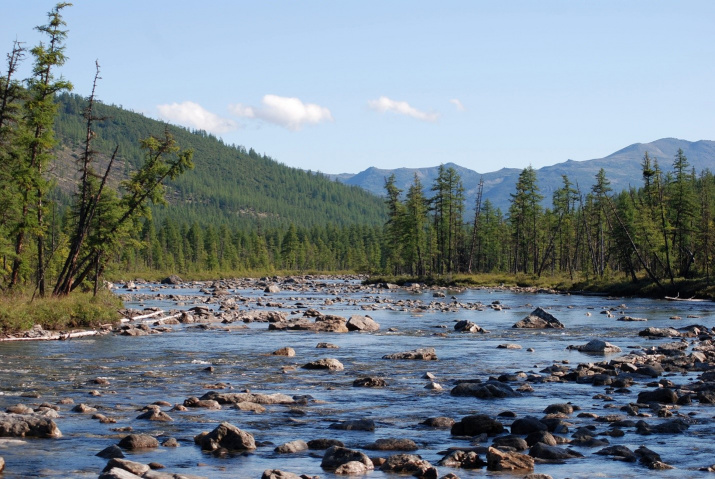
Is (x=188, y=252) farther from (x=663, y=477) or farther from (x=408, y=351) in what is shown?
(x=663, y=477)

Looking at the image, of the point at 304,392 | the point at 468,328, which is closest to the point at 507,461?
the point at 304,392

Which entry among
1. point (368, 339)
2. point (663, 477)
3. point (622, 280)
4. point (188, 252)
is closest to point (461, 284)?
point (622, 280)

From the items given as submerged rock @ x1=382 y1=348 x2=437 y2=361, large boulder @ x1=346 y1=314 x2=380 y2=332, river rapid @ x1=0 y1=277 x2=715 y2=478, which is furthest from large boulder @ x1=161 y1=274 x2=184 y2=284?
submerged rock @ x1=382 y1=348 x2=437 y2=361

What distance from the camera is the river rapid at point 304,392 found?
A: 12719 millimetres

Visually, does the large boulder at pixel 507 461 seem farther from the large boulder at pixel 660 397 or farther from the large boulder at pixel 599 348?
the large boulder at pixel 599 348

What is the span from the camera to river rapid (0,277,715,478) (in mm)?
12719

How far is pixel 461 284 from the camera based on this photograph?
311 ft

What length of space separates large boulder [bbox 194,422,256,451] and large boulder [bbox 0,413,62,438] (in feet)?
Result: 9.63

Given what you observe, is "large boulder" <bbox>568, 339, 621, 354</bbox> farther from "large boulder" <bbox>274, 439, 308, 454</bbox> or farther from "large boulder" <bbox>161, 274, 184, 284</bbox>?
"large boulder" <bbox>161, 274, 184, 284</bbox>

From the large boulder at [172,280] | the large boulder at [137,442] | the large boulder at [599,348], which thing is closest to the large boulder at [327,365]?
the large boulder at [599,348]

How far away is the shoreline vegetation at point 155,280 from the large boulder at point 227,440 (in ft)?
64.1

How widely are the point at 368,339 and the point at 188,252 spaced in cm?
14757

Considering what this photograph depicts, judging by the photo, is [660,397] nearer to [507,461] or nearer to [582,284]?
[507,461]

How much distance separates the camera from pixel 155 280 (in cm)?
13725
